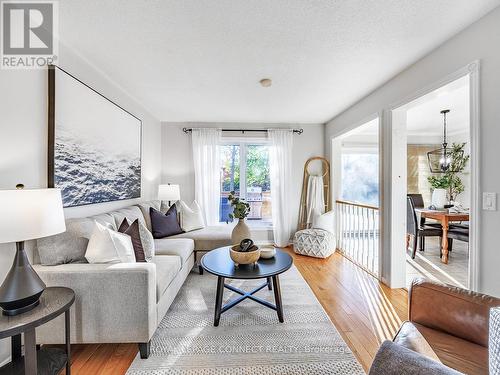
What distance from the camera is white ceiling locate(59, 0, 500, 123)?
161 centimetres

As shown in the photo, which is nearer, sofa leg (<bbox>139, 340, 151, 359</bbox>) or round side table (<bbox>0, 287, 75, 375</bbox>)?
round side table (<bbox>0, 287, 75, 375</bbox>)

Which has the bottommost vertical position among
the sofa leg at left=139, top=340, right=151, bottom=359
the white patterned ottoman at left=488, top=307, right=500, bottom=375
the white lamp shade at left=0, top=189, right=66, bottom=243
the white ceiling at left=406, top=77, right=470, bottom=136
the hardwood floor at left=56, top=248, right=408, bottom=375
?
the hardwood floor at left=56, top=248, right=408, bottom=375

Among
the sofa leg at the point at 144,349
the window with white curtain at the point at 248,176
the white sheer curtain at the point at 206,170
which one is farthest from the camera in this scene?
the window with white curtain at the point at 248,176

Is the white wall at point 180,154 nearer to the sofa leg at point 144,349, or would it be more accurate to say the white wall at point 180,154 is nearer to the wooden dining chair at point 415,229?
the wooden dining chair at point 415,229

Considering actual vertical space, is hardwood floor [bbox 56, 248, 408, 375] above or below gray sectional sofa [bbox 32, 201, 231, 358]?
below

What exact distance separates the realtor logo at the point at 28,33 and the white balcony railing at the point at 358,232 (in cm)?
375

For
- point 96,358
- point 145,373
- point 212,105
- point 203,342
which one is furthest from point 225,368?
point 212,105

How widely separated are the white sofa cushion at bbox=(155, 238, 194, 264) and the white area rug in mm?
451

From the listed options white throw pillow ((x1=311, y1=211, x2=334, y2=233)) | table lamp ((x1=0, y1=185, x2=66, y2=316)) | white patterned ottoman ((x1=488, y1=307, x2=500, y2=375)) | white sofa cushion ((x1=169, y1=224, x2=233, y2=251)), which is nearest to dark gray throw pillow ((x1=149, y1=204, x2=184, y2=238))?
white sofa cushion ((x1=169, y1=224, x2=233, y2=251))

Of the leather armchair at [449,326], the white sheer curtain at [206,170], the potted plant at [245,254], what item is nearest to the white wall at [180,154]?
the white sheer curtain at [206,170]

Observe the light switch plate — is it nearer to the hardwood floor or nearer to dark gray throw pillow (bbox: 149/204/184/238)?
the hardwood floor

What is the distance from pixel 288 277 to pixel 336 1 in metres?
2.77

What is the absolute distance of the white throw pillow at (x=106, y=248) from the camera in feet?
5.56

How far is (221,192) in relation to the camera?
4.62 m
